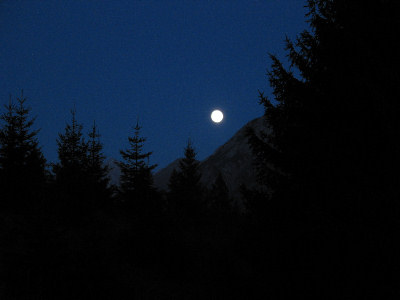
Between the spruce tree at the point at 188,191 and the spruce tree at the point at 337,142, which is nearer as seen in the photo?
the spruce tree at the point at 337,142

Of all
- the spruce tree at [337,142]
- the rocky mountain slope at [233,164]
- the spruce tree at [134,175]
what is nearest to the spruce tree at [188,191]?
the spruce tree at [134,175]

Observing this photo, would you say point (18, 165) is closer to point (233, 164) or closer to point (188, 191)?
point (188, 191)

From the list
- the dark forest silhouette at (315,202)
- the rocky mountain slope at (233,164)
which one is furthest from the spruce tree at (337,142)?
the rocky mountain slope at (233,164)

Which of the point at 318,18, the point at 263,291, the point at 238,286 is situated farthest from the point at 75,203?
the point at 318,18

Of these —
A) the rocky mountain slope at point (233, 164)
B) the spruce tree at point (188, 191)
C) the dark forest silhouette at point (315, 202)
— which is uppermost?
the rocky mountain slope at point (233, 164)

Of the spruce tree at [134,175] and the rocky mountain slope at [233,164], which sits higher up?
the rocky mountain slope at [233,164]

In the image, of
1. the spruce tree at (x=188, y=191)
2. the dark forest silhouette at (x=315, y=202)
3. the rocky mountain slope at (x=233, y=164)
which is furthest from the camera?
the rocky mountain slope at (x=233, y=164)

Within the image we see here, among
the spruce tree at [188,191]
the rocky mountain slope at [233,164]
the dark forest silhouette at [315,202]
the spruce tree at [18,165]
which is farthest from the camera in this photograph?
the rocky mountain slope at [233,164]

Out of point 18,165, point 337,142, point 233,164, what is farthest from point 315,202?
point 233,164

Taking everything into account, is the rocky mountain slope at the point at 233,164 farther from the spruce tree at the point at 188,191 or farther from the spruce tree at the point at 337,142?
the spruce tree at the point at 337,142

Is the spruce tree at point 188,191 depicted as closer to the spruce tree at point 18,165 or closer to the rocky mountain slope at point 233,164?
the spruce tree at point 18,165

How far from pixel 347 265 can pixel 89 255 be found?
22.8 ft

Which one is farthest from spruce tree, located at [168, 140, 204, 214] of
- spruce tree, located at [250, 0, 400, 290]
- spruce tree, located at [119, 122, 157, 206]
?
spruce tree, located at [250, 0, 400, 290]

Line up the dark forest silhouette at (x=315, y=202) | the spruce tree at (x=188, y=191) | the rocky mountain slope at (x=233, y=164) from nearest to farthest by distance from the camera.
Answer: the dark forest silhouette at (x=315, y=202) → the spruce tree at (x=188, y=191) → the rocky mountain slope at (x=233, y=164)
